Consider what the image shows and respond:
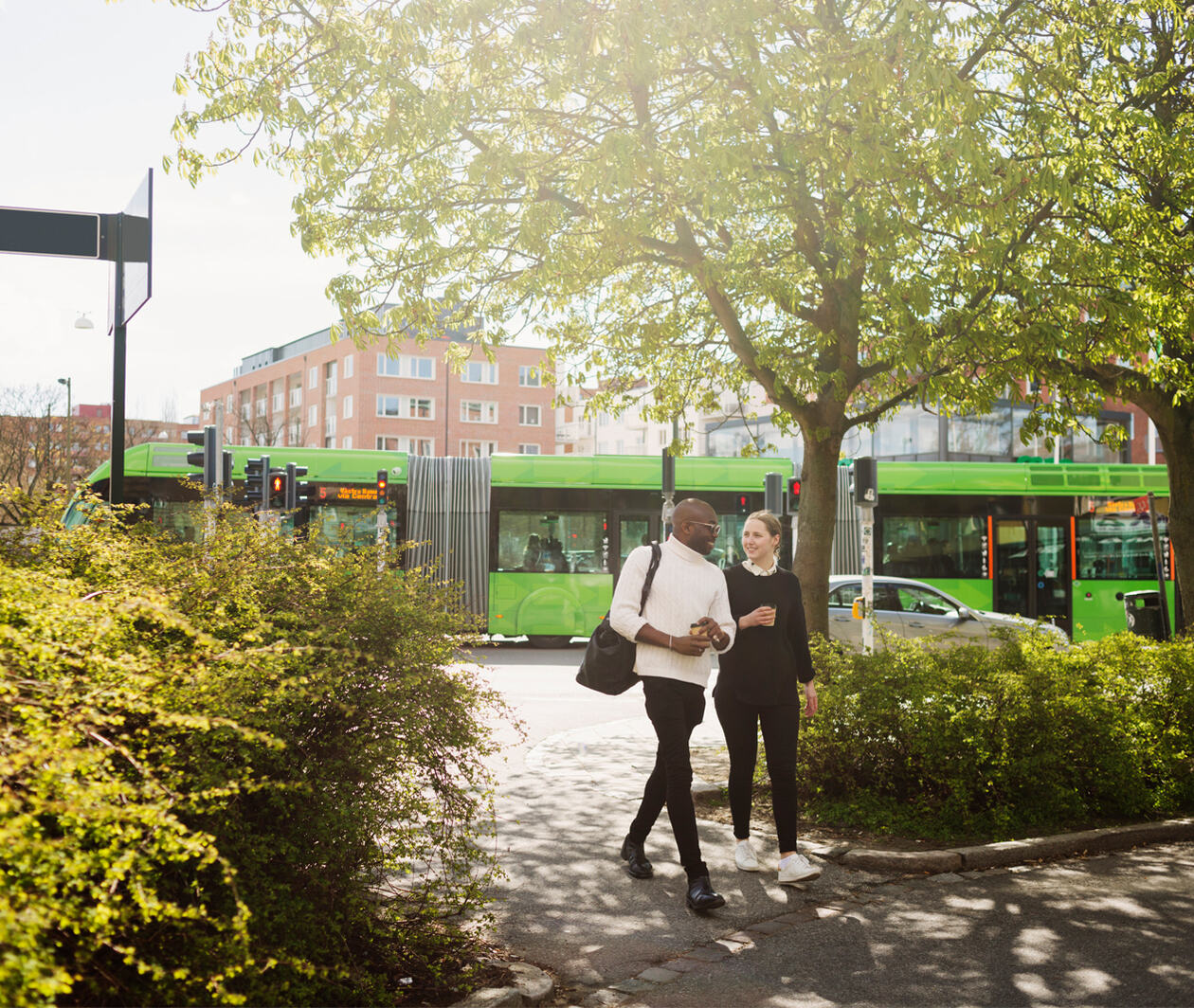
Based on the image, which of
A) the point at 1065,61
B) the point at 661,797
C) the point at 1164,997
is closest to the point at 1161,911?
the point at 1164,997

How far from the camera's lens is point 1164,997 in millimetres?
4305

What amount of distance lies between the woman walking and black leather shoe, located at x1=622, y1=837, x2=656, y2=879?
1.69ft

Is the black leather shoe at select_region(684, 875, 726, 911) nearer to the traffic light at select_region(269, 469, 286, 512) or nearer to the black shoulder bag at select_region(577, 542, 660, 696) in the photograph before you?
the black shoulder bag at select_region(577, 542, 660, 696)

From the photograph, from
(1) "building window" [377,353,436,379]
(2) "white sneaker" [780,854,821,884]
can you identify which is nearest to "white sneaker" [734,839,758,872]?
(2) "white sneaker" [780,854,821,884]

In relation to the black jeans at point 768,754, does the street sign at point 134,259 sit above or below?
above

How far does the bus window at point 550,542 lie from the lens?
70.1 ft

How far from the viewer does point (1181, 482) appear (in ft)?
40.3

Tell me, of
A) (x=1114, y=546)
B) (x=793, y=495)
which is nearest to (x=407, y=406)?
(x=793, y=495)

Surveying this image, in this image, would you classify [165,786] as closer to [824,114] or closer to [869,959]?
[869,959]

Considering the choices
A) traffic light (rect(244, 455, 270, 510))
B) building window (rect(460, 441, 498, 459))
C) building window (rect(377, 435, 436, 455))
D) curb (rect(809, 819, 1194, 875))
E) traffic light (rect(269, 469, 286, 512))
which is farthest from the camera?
building window (rect(460, 441, 498, 459))

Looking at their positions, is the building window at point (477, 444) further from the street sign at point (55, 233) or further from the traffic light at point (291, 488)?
the street sign at point (55, 233)

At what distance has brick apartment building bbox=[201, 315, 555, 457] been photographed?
72.2 m

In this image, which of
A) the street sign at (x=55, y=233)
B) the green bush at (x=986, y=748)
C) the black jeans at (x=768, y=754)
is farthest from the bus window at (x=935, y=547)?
the street sign at (x=55, y=233)

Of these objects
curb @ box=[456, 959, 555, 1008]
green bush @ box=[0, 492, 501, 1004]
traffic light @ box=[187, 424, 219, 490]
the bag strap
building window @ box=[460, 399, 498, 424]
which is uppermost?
building window @ box=[460, 399, 498, 424]
